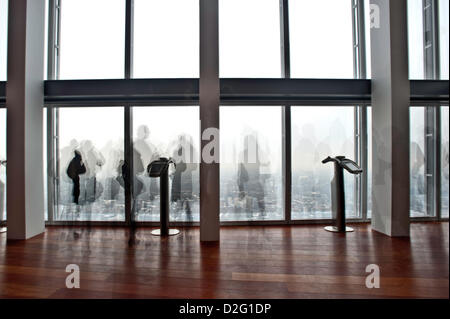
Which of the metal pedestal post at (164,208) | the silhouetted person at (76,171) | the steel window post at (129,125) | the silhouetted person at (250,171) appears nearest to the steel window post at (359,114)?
the silhouetted person at (250,171)

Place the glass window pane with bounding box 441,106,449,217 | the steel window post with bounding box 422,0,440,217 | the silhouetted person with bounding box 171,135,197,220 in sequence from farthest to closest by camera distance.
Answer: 1. the silhouetted person with bounding box 171,135,197,220
2. the steel window post with bounding box 422,0,440,217
3. the glass window pane with bounding box 441,106,449,217

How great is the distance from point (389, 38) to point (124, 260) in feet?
7.55

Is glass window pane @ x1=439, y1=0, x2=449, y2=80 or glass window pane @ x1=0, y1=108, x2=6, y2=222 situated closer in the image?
glass window pane @ x1=439, y1=0, x2=449, y2=80

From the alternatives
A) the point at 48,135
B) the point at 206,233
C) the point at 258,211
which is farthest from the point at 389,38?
the point at 48,135

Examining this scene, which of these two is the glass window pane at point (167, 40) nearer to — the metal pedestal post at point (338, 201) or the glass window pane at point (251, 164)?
the glass window pane at point (251, 164)

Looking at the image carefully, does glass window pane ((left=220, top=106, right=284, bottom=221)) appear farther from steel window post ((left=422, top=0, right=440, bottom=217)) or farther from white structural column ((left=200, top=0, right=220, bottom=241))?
steel window post ((left=422, top=0, right=440, bottom=217))

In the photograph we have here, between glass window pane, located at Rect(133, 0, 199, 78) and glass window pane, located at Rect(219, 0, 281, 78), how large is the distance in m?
0.32

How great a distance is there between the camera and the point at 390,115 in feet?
3.83

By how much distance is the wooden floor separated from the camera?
103 cm

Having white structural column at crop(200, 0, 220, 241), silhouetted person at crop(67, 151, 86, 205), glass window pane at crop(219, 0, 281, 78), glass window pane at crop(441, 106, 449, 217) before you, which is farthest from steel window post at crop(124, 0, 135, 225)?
glass window pane at crop(441, 106, 449, 217)

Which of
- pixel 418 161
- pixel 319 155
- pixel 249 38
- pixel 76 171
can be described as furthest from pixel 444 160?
pixel 76 171

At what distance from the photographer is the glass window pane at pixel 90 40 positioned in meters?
1.79

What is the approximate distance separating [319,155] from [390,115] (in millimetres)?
796
